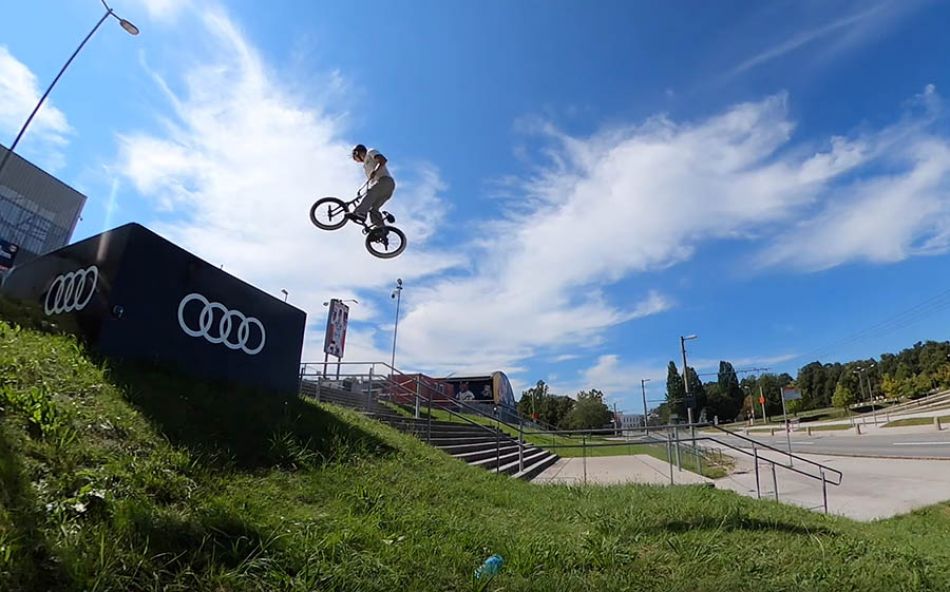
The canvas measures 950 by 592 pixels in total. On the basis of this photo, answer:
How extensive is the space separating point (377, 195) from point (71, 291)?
489 cm

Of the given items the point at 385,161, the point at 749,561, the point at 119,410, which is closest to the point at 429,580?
the point at 749,561

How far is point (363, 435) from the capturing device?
732cm

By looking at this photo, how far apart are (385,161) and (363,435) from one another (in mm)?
Result: 4939

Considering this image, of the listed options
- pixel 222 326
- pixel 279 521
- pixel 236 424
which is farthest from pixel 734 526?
pixel 222 326

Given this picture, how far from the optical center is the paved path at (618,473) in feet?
38.4

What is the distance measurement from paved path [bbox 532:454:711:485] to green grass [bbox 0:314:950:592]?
5349mm

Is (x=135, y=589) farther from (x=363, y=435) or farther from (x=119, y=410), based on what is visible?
(x=363, y=435)

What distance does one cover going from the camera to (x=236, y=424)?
18.6ft

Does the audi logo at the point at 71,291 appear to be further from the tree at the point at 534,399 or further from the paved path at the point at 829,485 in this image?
the tree at the point at 534,399

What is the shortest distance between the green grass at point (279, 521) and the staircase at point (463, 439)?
17.6ft

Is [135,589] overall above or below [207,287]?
below

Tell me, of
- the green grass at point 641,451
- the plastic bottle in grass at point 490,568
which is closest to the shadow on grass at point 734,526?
the plastic bottle in grass at point 490,568

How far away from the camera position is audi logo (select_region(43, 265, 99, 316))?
22.2 feet

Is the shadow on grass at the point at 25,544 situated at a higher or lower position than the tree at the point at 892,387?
lower
